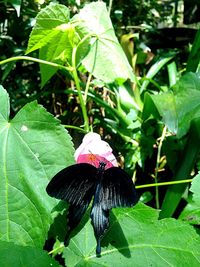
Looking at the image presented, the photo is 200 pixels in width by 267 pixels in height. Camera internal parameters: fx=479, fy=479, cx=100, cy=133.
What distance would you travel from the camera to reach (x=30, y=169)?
28.4 inches

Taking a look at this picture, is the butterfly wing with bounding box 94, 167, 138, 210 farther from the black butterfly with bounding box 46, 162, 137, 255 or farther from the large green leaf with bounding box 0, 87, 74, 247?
the large green leaf with bounding box 0, 87, 74, 247

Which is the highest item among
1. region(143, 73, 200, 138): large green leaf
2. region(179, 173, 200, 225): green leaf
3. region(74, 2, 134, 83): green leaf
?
region(74, 2, 134, 83): green leaf

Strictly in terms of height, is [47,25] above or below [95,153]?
above

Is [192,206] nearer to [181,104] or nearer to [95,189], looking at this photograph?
[181,104]

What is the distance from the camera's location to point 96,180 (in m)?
0.62

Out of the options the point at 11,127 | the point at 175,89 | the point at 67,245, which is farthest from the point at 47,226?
the point at 175,89

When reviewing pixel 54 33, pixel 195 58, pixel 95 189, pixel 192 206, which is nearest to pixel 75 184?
pixel 95 189

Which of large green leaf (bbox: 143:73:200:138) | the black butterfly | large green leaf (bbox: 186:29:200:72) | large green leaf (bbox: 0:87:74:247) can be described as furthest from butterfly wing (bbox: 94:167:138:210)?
large green leaf (bbox: 186:29:200:72)

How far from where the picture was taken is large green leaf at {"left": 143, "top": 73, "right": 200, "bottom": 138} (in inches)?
34.8

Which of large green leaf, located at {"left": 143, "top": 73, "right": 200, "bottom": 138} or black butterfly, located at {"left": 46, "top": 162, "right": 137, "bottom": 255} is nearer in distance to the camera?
black butterfly, located at {"left": 46, "top": 162, "right": 137, "bottom": 255}

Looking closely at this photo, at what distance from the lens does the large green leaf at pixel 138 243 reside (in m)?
0.68

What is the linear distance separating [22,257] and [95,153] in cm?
17

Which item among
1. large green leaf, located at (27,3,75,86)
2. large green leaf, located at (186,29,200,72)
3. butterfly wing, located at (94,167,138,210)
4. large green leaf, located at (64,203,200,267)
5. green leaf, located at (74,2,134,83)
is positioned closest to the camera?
butterfly wing, located at (94,167,138,210)

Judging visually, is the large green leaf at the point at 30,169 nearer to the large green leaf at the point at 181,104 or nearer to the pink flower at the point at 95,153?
the pink flower at the point at 95,153
